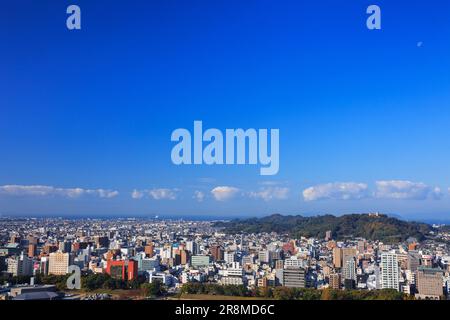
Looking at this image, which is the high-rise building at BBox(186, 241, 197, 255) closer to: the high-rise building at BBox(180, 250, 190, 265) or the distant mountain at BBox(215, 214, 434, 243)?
the high-rise building at BBox(180, 250, 190, 265)

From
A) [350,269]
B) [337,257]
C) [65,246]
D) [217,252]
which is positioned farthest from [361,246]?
[65,246]

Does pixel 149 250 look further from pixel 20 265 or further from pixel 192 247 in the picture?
pixel 20 265

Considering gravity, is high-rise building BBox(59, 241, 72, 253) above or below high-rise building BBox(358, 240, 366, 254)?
above

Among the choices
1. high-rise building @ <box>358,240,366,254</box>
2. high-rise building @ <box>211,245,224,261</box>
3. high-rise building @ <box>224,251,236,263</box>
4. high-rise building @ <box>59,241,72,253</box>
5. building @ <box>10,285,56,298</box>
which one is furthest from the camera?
high-rise building @ <box>358,240,366,254</box>

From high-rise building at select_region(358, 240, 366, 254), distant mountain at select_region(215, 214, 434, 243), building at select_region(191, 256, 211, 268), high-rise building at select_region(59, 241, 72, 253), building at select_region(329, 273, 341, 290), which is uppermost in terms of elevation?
distant mountain at select_region(215, 214, 434, 243)

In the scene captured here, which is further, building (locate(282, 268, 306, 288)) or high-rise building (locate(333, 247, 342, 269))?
high-rise building (locate(333, 247, 342, 269))

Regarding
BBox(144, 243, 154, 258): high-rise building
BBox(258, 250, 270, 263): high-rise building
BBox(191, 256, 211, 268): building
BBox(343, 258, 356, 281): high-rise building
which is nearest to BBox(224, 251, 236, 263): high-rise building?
BBox(191, 256, 211, 268): building
